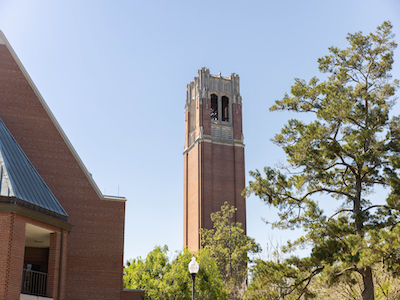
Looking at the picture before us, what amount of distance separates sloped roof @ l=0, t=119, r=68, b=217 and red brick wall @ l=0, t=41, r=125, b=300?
2.74 metres

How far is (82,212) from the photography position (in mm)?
26609

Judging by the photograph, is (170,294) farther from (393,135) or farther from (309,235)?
Answer: (393,135)

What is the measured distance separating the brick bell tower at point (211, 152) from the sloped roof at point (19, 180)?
34.8 m

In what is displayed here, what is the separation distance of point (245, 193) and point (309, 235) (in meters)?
3.30

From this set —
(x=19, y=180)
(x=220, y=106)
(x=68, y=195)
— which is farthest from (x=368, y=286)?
(x=220, y=106)

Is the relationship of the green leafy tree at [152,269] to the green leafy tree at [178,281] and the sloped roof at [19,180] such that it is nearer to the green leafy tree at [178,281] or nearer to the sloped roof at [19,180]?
the green leafy tree at [178,281]

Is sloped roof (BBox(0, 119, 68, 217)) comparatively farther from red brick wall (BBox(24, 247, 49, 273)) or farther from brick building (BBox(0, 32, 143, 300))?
red brick wall (BBox(24, 247, 49, 273))

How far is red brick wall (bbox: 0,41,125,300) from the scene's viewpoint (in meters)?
25.9

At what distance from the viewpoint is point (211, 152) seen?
59781 millimetres

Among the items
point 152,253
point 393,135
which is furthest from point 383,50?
point 152,253

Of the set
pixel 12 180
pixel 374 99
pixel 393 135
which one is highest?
pixel 374 99

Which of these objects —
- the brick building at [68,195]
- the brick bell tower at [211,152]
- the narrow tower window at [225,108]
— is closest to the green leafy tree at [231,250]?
the brick bell tower at [211,152]

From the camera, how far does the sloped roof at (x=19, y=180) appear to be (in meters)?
18.4

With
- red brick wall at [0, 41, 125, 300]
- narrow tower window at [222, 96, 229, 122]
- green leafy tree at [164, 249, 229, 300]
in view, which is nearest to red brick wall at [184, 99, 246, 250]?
narrow tower window at [222, 96, 229, 122]
